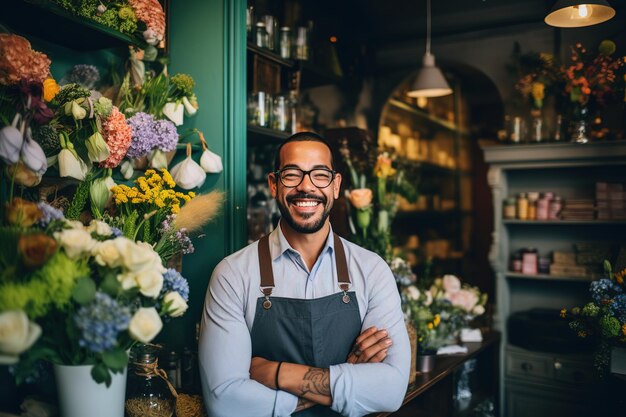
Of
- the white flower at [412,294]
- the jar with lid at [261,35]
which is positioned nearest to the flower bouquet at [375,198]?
the white flower at [412,294]

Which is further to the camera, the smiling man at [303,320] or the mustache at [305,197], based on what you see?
the mustache at [305,197]

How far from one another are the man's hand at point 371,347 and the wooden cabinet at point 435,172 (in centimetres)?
312

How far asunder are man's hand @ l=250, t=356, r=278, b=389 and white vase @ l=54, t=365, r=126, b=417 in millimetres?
497

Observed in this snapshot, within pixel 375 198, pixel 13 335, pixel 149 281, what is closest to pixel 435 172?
pixel 375 198

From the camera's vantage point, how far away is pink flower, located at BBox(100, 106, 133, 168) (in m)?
1.87

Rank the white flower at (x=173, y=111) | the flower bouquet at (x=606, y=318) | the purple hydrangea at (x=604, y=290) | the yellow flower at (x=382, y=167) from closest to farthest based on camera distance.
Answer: the white flower at (x=173, y=111)
the flower bouquet at (x=606, y=318)
the purple hydrangea at (x=604, y=290)
the yellow flower at (x=382, y=167)

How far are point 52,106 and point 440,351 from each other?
2273 mm

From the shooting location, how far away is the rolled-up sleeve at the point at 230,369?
1.75 metres

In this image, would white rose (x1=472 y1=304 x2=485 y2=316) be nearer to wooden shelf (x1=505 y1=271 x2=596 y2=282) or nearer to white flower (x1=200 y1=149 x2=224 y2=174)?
wooden shelf (x1=505 y1=271 x2=596 y2=282)

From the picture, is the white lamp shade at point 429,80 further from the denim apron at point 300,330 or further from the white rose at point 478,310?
the denim apron at point 300,330

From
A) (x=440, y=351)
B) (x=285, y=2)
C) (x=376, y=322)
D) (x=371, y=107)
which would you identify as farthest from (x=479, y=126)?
(x=376, y=322)

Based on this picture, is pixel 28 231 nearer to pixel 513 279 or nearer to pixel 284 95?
pixel 284 95

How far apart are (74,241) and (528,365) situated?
3223mm

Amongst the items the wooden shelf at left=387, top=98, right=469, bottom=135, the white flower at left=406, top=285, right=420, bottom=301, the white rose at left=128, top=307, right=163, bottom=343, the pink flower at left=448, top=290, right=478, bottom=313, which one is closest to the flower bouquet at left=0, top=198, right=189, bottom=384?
the white rose at left=128, top=307, right=163, bottom=343
